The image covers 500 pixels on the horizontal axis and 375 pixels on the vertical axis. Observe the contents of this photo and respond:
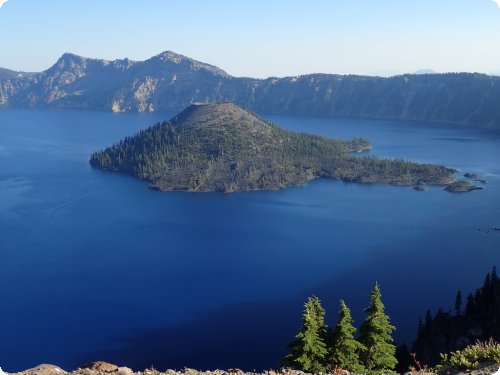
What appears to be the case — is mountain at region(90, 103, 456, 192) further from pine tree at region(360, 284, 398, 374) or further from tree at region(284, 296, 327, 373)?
tree at region(284, 296, 327, 373)

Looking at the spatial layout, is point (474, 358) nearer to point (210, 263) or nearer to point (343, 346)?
point (343, 346)

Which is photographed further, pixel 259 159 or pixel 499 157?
pixel 499 157

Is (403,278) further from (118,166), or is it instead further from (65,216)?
(118,166)

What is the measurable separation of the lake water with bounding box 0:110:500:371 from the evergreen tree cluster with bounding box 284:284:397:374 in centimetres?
2176

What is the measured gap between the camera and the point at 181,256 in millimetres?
81312

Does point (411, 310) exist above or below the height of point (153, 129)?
below

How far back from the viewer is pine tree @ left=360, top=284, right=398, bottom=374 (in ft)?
93.4

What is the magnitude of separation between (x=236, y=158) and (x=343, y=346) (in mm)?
119235

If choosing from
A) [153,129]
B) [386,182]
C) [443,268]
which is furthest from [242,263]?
[153,129]

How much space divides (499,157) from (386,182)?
52653mm

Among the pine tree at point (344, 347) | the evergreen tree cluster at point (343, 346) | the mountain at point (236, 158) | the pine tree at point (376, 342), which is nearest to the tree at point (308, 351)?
the evergreen tree cluster at point (343, 346)

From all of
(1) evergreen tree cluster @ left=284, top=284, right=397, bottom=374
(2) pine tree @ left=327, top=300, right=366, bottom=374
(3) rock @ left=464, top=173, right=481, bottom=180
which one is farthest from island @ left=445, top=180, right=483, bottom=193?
(2) pine tree @ left=327, top=300, right=366, bottom=374

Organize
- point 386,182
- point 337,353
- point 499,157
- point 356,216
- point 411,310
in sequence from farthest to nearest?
point 499,157
point 386,182
point 356,216
point 411,310
point 337,353

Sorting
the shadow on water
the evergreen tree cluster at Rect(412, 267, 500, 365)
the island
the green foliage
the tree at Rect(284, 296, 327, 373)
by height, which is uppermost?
the green foliage
